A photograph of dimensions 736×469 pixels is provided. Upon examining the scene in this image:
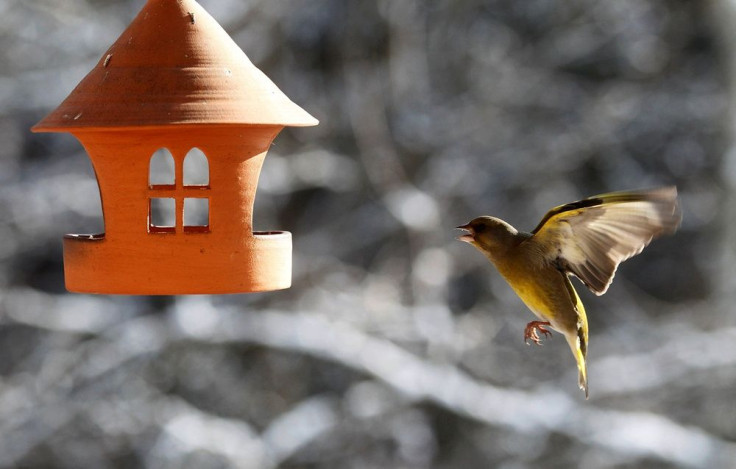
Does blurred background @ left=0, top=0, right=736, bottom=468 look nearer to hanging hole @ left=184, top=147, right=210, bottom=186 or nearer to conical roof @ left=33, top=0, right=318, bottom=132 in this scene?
hanging hole @ left=184, top=147, right=210, bottom=186

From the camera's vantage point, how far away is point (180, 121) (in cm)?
300

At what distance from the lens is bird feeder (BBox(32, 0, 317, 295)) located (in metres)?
3.12

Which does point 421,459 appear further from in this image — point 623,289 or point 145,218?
point 145,218

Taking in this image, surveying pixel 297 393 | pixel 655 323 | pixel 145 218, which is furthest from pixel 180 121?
pixel 655 323

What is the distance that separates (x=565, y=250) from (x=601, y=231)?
180mm

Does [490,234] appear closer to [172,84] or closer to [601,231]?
[601,231]

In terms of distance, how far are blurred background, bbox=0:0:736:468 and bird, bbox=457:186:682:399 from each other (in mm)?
4654

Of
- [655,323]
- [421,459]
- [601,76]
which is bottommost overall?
[421,459]

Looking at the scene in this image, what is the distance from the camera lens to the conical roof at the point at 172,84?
10.0 feet

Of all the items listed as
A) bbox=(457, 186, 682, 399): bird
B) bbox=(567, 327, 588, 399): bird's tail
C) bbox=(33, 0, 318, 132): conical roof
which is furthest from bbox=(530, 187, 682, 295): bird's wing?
bbox=(33, 0, 318, 132): conical roof

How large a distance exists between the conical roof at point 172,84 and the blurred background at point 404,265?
512 centimetres

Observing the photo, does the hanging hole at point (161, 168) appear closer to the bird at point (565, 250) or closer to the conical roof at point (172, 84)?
the bird at point (565, 250)

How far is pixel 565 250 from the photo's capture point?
375 cm

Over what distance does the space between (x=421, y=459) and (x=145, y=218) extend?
6.23m
